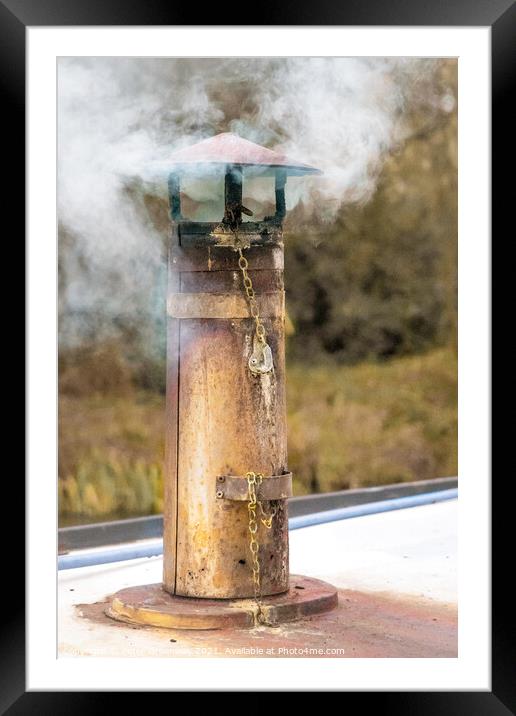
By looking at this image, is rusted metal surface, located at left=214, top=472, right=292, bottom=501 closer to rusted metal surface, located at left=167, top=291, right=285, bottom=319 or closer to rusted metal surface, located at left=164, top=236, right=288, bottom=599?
rusted metal surface, located at left=164, top=236, right=288, bottom=599

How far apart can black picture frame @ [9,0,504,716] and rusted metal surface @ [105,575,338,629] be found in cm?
61

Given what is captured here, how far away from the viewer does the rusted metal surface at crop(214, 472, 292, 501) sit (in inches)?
223

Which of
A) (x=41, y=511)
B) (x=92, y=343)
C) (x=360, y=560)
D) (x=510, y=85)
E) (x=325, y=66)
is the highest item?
(x=325, y=66)

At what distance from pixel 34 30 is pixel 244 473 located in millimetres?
2092

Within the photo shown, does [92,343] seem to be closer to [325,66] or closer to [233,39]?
[325,66]

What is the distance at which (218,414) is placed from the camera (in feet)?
18.7

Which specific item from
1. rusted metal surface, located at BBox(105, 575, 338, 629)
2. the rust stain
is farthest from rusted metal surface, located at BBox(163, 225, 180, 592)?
the rust stain

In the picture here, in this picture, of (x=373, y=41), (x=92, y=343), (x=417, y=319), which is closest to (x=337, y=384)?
(x=417, y=319)

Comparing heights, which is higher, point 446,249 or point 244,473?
point 446,249

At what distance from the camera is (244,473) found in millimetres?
5699

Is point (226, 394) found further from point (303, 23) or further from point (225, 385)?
point (303, 23)

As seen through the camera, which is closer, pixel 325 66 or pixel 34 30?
pixel 34 30

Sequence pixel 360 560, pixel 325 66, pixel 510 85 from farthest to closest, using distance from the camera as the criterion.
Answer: pixel 325 66
pixel 360 560
pixel 510 85

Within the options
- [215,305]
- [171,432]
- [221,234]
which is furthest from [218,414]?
[221,234]
